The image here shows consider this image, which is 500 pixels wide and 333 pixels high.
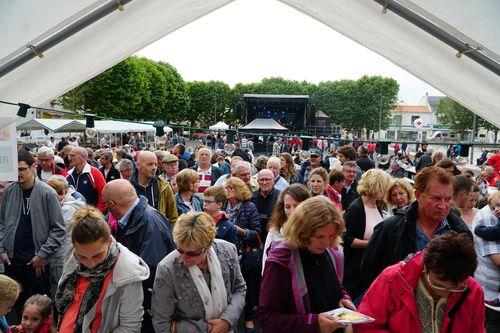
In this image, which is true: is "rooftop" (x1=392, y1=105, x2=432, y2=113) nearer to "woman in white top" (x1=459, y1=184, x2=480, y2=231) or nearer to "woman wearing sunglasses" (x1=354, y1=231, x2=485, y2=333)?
"woman in white top" (x1=459, y1=184, x2=480, y2=231)

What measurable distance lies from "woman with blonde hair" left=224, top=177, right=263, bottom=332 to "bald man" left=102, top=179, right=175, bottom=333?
1.41m

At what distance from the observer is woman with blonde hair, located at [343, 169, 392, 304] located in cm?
388

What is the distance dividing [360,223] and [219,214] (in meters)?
1.45

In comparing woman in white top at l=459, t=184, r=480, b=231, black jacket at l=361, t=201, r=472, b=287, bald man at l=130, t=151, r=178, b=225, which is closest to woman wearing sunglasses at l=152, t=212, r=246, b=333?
black jacket at l=361, t=201, r=472, b=287

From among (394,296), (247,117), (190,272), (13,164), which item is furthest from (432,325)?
(247,117)

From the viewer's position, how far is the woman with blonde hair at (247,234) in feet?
15.0

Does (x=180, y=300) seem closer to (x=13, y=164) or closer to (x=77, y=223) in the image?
(x=77, y=223)

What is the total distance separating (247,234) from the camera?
4500mm

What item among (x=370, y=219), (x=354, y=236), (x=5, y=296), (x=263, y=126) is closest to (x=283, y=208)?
(x=354, y=236)

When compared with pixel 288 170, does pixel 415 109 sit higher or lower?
higher

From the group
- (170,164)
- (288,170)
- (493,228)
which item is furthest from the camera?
(288,170)

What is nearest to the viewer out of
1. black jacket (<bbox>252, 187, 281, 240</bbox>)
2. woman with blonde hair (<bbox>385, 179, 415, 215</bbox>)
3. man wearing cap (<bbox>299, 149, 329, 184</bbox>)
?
woman with blonde hair (<bbox>385, 179, 415, 215</bbox>)

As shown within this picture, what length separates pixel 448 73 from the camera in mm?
2561

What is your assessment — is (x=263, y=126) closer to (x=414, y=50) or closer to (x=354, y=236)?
(x=354, y=236)
